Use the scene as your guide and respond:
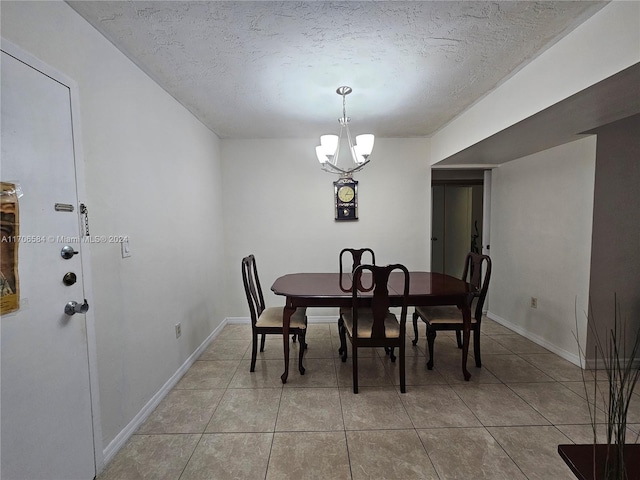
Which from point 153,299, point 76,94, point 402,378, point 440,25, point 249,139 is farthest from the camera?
point 249,139

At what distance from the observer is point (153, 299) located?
80.3 inches

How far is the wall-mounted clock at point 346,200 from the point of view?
3.59 m

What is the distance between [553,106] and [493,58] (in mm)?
481

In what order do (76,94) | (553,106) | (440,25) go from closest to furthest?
(76,94) < (440,25) < (553,106)

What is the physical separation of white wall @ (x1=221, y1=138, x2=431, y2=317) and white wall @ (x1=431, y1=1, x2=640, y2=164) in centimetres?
116

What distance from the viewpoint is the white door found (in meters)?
1.08

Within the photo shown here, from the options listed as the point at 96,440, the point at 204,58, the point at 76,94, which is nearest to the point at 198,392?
the point at 96,440

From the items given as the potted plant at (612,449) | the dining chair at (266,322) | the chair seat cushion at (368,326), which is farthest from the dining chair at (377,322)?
the potted plant at (612,449)

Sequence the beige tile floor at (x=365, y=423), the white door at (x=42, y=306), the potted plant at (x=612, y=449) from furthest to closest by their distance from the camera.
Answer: the beige tile floor at (x=365, y=423), the white door at (x=42, y=306), the potted plant at (x=612, y=449)

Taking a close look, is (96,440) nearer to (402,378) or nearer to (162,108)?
(402,378)

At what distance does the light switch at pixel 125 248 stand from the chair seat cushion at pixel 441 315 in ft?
7.60

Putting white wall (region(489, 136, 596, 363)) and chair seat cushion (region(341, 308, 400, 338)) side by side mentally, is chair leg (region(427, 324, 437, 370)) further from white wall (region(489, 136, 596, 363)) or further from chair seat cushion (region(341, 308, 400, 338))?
white wall (region(489, 136, 596, 363))

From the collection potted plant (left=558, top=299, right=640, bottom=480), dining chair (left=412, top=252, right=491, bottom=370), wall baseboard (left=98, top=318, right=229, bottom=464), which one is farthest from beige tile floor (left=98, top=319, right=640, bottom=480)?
potted plant (left=558, top=299, right=640, bottom=480)

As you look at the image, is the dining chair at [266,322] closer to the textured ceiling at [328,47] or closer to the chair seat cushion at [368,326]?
the chair seat cushion at [368,326]
